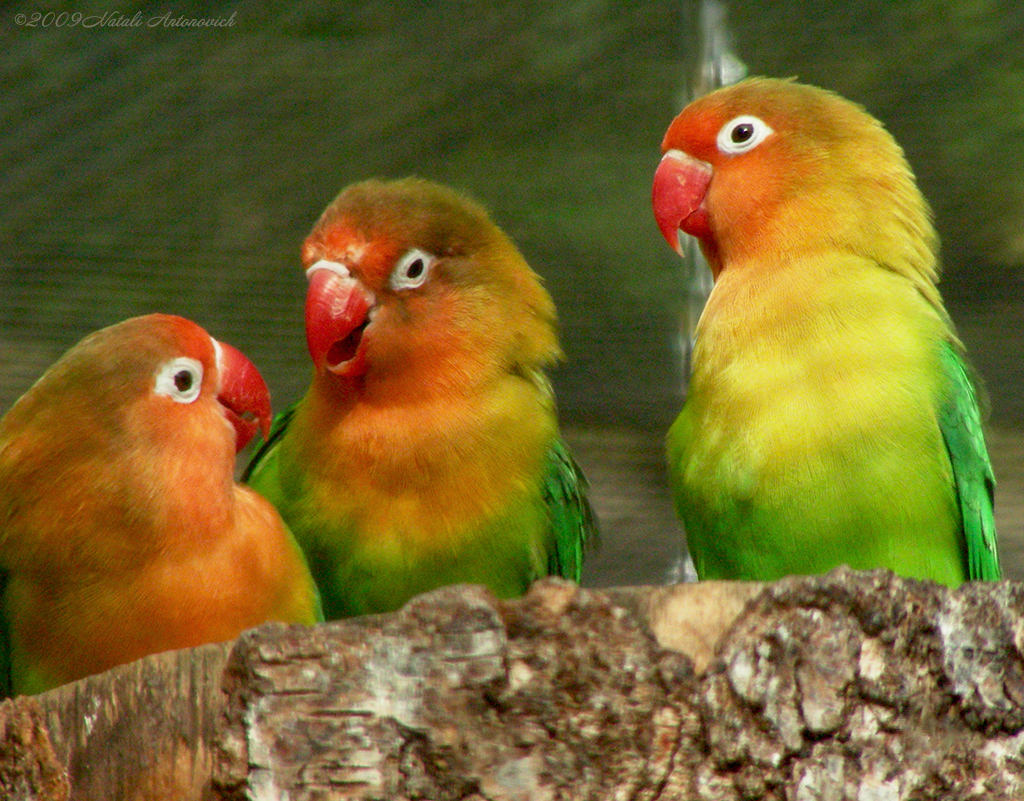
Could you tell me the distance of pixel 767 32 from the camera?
3.87 m

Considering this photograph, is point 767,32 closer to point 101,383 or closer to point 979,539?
point 979,539

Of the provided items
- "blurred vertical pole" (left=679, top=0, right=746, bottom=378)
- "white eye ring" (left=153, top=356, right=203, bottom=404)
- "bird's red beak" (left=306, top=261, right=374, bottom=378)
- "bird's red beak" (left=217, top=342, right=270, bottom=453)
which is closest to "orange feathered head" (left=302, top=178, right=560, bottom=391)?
"bird's red beak" (left=306, top=261, right=374, bottom=378)

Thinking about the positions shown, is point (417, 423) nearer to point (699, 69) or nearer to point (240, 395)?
point (240, 395)

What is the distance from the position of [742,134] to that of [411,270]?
82 centimetres

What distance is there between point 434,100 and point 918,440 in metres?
2.08

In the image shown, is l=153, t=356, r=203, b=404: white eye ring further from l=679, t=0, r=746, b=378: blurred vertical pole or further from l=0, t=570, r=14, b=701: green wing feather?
l=679, t=0, r=746, b=378: blurred vertical pole

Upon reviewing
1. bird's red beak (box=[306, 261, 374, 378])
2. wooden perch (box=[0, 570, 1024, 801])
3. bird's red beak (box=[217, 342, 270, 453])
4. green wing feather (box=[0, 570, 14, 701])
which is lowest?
wooden perch (box=[0, 570, 1024, 801])

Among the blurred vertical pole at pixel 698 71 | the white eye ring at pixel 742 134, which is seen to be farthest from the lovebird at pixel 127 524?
the blurred vertical pole at pixel 698 71

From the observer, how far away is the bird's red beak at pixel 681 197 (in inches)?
114

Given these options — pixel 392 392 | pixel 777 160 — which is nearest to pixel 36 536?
pixel 392 392

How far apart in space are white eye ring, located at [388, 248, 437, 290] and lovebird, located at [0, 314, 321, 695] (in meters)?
0.46

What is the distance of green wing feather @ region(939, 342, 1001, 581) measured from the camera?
8.66ft

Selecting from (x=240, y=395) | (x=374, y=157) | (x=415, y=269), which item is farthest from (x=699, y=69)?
(x=240, y=395)

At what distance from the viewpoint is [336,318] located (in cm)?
282
